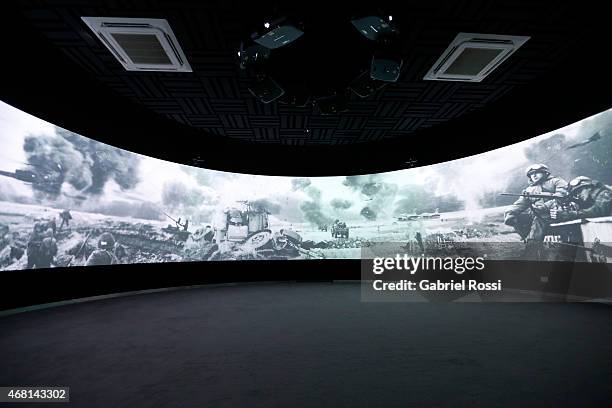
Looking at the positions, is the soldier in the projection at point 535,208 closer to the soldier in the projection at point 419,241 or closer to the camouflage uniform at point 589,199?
the camouflage uniform at point 589,199

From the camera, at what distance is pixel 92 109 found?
4.36 m

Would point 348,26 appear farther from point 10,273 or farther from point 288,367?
point 10,273

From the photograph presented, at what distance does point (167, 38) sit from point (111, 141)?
118 inches

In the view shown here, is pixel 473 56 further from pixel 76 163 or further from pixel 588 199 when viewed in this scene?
pixel 76 163

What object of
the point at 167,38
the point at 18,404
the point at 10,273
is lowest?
the point at 18,404

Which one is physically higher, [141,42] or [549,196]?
[141,42]

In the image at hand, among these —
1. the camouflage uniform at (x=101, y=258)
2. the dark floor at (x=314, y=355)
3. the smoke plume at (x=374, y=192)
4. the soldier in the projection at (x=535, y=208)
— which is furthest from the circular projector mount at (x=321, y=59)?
the camouflage uniform at (x=101, y=258)

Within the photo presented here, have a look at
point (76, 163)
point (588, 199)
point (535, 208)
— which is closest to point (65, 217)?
point (76, 163)

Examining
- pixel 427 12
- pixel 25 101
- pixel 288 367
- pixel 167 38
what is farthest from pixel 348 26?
pixel 25 101

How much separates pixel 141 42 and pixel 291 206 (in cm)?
504

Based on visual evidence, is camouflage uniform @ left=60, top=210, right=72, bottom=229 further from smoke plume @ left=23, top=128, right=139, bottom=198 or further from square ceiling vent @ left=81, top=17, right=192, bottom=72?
square ceiling vent @ left=81, top=17, right=192, bottom=72

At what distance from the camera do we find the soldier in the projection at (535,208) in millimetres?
5145

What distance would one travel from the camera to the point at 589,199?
464cm

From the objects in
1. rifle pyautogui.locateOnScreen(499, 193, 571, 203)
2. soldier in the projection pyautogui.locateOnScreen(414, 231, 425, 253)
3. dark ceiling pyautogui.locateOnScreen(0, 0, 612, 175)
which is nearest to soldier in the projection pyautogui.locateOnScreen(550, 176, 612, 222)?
rifle pyautogui.locateOnScreen(499, 193, 571, 203)
